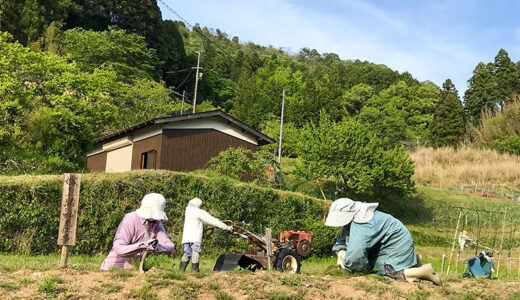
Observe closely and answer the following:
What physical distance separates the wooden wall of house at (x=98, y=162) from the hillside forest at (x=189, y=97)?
6.51 feet

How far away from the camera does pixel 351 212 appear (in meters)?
6.73

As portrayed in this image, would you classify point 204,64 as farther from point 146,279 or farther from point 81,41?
point 146,279

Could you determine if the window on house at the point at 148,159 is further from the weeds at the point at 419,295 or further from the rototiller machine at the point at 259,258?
the weeds at the point at 419,295

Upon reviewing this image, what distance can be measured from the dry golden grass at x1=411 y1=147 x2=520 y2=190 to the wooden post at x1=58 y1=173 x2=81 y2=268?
4142 cm

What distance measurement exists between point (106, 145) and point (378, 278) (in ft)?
75.9

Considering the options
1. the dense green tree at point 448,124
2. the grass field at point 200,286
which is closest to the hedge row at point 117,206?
the grass field at point 200,286

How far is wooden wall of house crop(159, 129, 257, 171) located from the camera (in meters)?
23.0

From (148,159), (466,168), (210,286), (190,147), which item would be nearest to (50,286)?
(210,286)

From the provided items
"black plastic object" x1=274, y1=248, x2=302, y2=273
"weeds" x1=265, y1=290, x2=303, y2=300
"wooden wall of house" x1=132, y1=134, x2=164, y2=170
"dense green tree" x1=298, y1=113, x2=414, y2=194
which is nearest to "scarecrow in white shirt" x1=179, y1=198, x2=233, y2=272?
"weeds" x1=265, y1=290, x2=303, y2=300

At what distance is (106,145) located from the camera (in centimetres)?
2723

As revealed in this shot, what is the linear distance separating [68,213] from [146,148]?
701 inches

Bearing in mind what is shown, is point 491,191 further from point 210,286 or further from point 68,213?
point 68,213

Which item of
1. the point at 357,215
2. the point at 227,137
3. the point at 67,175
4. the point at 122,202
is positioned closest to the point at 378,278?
the point at 357,215

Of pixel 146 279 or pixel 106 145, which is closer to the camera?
pixel 146 279
